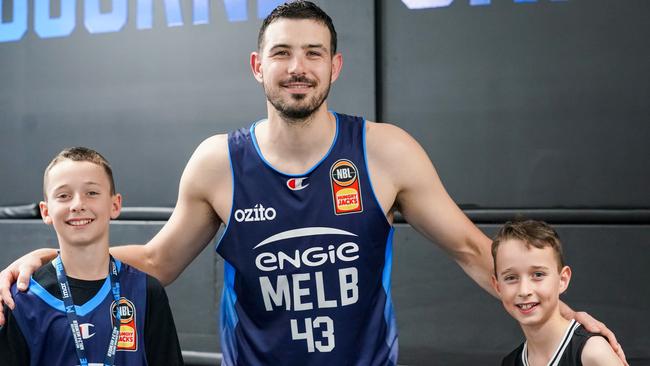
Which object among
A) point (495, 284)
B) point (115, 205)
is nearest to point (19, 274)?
point (115, 205)

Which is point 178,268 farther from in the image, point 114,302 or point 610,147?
point 610,147

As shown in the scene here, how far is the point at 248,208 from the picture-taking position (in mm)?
2125

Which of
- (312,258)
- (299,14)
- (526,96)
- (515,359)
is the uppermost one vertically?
(299,14)

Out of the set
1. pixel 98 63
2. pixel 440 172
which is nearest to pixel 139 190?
pixel 98 63

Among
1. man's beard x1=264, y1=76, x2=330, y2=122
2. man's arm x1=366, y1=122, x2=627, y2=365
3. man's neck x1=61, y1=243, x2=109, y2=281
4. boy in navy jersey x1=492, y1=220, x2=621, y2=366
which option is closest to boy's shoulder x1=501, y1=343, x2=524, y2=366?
boy in navy jersey x1=492, y1=220, x2=621, y2=366

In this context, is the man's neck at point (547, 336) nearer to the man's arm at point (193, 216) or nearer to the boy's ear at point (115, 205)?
the man's arm at point (193, 216)

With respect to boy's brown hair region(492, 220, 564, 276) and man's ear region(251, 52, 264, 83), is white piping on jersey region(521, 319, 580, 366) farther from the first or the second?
man's ear region(251, 52, 264, 83)

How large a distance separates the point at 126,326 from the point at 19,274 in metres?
0.28

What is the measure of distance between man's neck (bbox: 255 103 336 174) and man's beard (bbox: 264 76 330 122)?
0.05 metres

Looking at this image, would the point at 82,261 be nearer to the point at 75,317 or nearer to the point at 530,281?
the point at 75,317

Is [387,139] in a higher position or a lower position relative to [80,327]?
higher

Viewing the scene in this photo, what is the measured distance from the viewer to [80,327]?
185 centimetres

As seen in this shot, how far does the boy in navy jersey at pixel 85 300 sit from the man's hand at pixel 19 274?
0.7 inches

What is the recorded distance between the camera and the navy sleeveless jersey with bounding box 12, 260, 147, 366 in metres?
1.84
